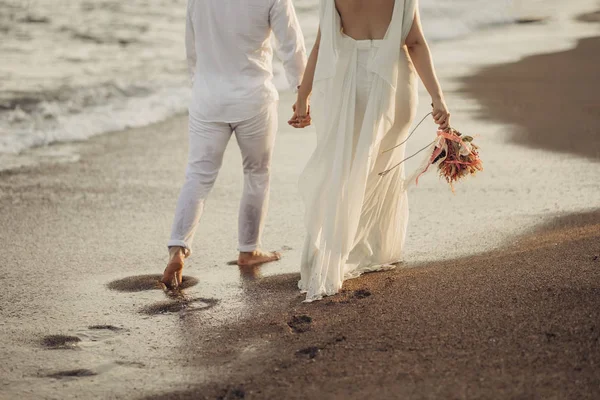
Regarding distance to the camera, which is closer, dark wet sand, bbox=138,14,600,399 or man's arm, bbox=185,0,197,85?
dark wet sand, bbox=138,14,600,399

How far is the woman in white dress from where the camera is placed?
5.00m

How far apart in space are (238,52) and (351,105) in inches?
32.5

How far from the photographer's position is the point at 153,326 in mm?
4980

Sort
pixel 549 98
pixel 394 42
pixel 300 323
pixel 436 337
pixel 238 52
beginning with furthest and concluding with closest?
pixel 549 98
pixel 238 52
pixel 394 42
pixel 300 323
pixel 436 337

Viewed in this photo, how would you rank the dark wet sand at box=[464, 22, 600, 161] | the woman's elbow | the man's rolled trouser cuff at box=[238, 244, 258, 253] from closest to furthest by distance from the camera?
the woman's elbow → the man's rolled trouser cuff at box=[238, 244, 258, 253] → the dark wet sand at box=[464, 22, 600, 161]

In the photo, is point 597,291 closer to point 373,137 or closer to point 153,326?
point 373,137

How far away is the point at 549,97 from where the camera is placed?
1081 cm

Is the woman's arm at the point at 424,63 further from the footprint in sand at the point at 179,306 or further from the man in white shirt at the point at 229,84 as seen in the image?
the footprint in sand at the point at 179,306

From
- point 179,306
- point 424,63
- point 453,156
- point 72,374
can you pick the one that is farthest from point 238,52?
point 72,374

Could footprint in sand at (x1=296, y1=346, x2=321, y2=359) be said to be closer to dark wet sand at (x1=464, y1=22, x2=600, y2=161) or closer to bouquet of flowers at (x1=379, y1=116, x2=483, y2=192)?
bouquet of flowers at (x1=379, y1=116, x2=483, y2=192)

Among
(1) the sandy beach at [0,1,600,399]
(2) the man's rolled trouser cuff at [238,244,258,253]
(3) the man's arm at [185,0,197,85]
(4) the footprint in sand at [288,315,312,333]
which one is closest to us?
(1) the sandy beach at [0,1,600,399]

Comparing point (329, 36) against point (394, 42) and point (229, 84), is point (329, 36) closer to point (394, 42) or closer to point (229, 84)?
point (394, 42)

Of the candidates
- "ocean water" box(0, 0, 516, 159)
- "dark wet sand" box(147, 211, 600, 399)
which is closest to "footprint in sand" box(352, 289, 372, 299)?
"dark wet sand" box(147, 211, 600, 399)

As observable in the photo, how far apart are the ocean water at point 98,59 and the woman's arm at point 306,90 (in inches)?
200
